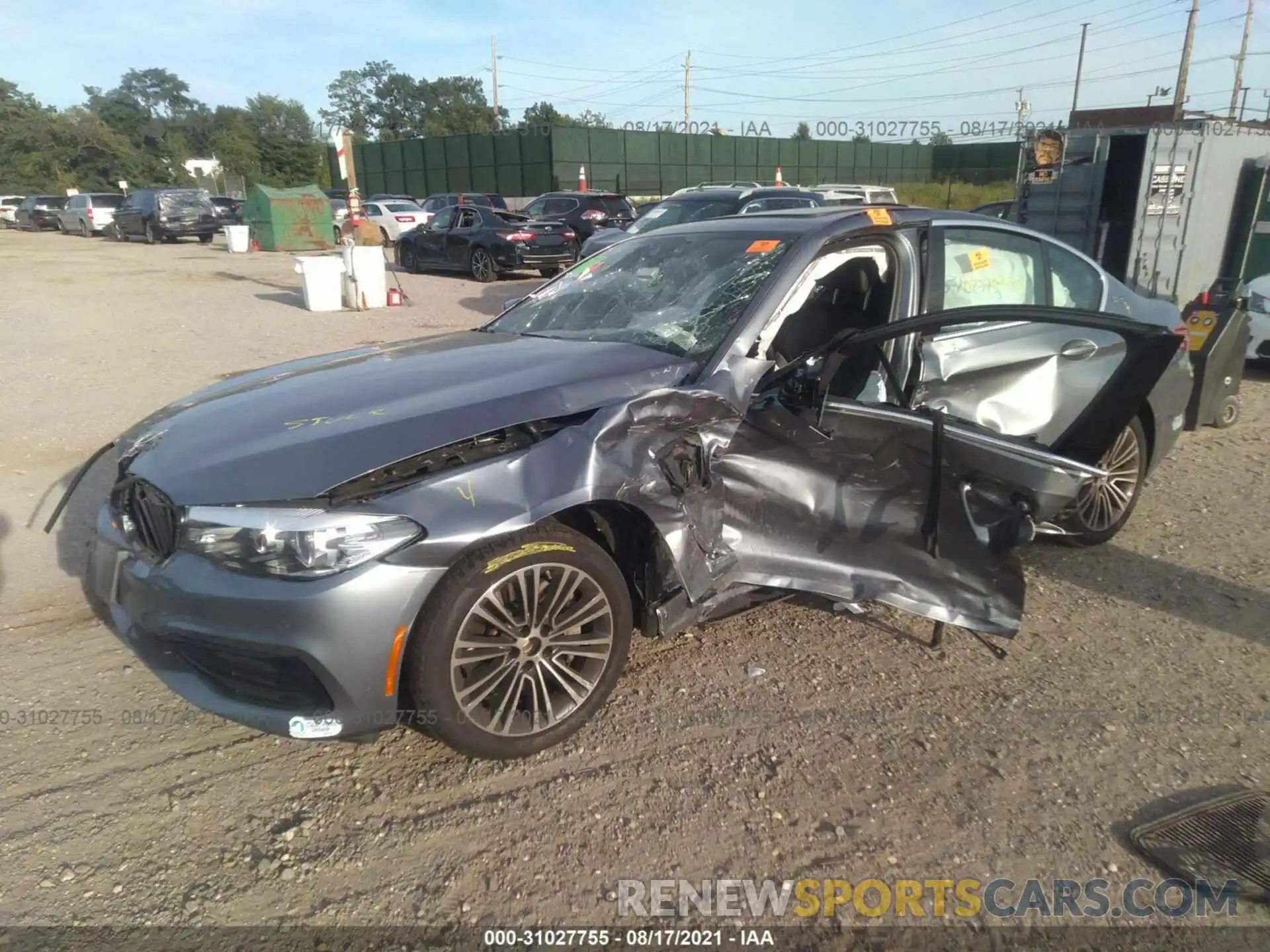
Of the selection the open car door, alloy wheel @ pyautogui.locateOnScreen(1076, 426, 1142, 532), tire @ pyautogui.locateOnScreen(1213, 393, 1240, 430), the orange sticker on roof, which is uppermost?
the orange sticker on roof

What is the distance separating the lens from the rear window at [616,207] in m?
20.0

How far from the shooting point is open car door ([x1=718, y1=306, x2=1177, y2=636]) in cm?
318

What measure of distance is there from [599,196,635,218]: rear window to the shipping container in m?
9.68

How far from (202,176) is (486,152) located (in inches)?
1227

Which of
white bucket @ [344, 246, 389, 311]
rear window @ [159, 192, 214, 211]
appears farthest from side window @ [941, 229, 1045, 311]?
rear window @ [159, 192, 214, 211]

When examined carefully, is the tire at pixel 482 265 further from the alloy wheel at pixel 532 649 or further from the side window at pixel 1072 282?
the alloy wheel at pixel 532 649

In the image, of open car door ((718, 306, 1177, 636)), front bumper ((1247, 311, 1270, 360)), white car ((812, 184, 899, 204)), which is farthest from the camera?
white car ((812, 184, 899, 204))

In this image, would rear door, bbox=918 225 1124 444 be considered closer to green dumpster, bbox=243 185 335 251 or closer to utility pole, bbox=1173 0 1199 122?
green dumpster, bbox=243 185 335 251

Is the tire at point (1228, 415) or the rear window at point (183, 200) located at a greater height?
the rear window at point (183, 200)

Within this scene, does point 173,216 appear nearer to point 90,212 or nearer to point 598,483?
point 90,212

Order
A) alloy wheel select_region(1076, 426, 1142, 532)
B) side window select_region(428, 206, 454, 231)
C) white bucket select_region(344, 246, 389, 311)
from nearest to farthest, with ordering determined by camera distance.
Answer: alloy wheel select_region(1076, 426, 1142, 532) < white bucket select_region(344, 246, 389, 311) < side window select_region(428, 206, 454, 231)

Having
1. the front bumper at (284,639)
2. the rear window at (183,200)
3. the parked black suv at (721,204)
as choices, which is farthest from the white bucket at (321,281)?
the rear window at (183,200)

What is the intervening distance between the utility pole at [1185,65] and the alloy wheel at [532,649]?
1575 inches

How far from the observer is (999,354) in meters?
3.96
